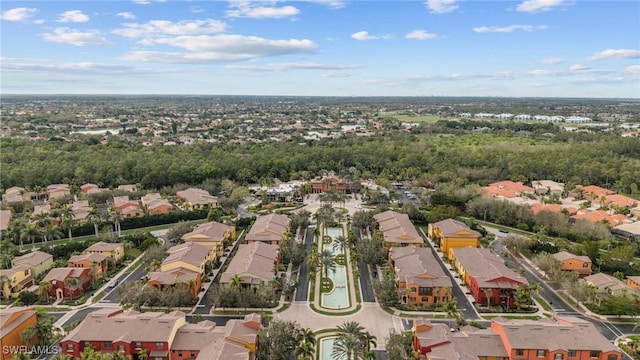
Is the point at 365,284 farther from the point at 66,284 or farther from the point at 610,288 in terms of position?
the point at 66,284

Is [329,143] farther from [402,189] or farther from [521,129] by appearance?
[521,129]

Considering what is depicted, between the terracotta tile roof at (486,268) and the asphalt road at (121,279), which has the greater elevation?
the terracotta tile roof at (486,268)

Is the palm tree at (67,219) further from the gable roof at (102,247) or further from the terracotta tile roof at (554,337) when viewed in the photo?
the terracotta tile roof at (554,337)

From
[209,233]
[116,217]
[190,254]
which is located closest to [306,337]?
[190,254]

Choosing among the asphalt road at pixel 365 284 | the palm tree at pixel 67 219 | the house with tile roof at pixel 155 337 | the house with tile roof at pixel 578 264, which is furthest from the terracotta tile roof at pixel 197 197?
the house with tile roof at pixel 578 264

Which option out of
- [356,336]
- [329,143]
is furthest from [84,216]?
[329,143]

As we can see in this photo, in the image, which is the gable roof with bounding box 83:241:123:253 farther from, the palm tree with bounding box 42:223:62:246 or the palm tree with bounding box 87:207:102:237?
the palm tree with bounding box 42:223:62:246
